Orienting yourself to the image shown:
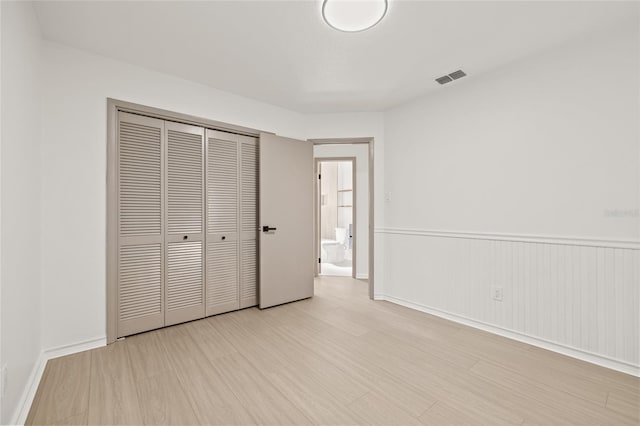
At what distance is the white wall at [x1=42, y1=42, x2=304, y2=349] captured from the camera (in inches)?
84.1

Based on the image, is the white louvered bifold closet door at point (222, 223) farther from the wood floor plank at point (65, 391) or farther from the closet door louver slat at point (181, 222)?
the wood floor plank at point (65, 391)

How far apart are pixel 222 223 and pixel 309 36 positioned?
198cm

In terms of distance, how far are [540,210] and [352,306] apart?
2.10 meters

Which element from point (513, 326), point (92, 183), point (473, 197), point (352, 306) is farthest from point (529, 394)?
point (92, 183)

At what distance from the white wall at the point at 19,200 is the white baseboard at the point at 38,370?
40 millimetres

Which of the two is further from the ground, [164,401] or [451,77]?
[451,77]

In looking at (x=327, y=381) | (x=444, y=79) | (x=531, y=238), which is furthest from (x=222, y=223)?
(x=531, y=238)

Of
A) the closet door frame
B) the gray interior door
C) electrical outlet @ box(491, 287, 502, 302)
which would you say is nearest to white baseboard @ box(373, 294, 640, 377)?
electrical outlet @ box(491, 287, 502, 302)

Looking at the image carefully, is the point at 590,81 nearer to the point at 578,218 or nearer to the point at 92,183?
the point at 578,218

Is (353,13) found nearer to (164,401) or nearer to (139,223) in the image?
(139,223)

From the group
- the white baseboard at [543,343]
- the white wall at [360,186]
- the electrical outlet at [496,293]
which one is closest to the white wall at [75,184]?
the white wall at [360,186]

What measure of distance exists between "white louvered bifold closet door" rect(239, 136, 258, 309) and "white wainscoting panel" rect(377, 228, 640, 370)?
1860mm

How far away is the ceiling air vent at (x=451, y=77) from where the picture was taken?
267 centimetres

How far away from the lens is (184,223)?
111 inches
